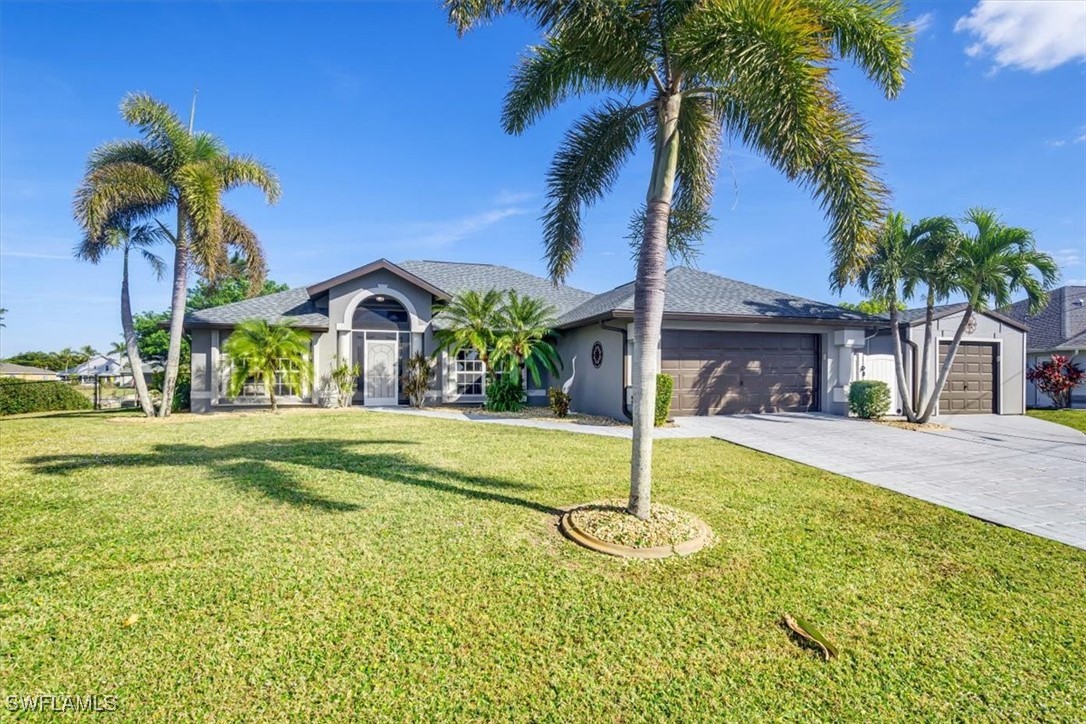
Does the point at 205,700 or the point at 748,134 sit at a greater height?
the point at 748,134

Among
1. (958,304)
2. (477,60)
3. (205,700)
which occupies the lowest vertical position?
(205,700)

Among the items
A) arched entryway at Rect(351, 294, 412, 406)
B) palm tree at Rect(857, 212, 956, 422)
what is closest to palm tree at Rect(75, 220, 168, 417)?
arched entryway at Rect(351, 294, 412, 406)

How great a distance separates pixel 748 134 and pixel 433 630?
5.64 m

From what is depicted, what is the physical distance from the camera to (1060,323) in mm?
21328

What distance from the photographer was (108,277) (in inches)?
591

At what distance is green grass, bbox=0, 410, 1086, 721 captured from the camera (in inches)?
102

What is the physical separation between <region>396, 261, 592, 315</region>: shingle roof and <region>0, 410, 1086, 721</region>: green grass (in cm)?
1528

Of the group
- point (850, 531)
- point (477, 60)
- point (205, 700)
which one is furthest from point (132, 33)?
point (850, 531)

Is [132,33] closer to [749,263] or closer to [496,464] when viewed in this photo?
[496,464]

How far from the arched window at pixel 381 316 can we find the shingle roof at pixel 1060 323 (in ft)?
79.6

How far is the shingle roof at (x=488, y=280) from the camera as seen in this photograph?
829 inches

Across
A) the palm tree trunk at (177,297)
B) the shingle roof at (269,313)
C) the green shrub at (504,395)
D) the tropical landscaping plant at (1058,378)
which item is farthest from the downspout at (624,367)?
the tropical landscaping plant at (1058,378)

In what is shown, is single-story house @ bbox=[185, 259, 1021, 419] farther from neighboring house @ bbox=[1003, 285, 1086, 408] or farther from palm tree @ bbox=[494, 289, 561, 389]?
neighboring house @ bbox=[1003, 285, 1086, 408]

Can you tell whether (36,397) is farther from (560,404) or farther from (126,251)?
(560,404)
